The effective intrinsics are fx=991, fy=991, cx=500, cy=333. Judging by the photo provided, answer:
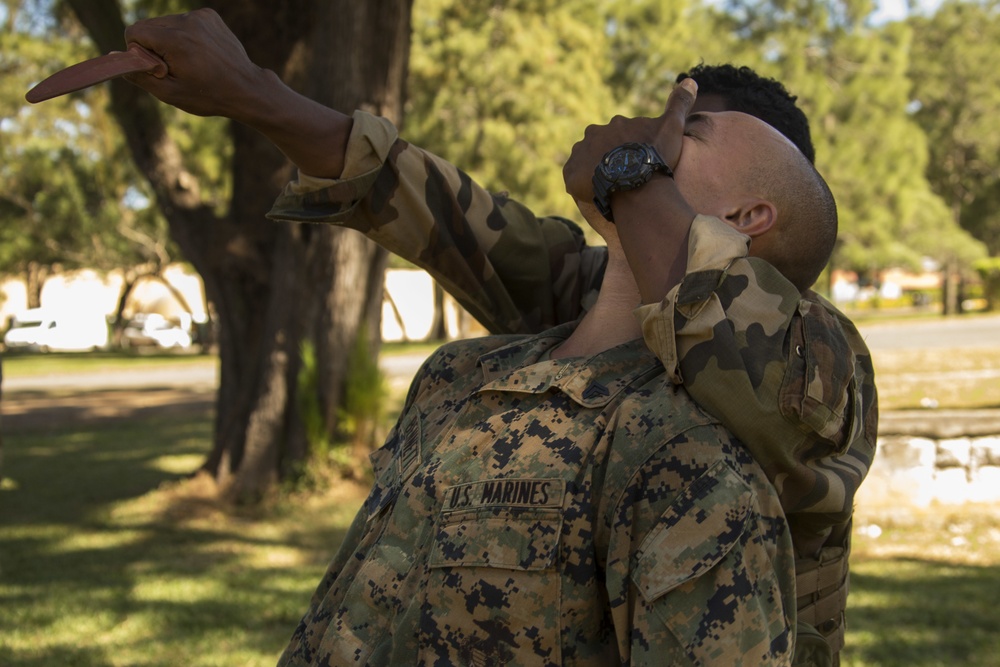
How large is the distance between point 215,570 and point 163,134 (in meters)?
3.50

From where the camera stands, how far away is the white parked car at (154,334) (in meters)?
Answer: 34.0

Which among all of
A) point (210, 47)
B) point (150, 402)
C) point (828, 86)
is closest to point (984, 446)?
point (210, 47)

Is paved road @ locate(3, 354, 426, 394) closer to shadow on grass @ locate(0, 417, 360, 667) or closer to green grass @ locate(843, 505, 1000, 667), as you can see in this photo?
shadow on grass @ locate(0, 417, 360, 667)

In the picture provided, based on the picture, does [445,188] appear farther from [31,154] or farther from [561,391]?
[31,154]

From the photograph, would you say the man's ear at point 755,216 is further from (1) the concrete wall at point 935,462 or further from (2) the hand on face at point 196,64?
(1) the concrete wall at point 935,462

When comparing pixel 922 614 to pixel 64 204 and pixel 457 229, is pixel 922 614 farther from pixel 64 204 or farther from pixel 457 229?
pixel 64 204

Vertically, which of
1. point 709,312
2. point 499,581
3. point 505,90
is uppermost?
point 505,90

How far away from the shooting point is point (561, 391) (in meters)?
1.63

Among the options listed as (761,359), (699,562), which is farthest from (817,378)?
(699,562)

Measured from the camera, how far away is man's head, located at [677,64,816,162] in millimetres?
1885

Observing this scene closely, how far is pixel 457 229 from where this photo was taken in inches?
83.4

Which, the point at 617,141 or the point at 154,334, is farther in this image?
the point at 154,334

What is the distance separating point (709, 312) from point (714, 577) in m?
0.38

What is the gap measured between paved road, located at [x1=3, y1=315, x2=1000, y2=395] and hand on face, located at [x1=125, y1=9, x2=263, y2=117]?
1479 centimetres
